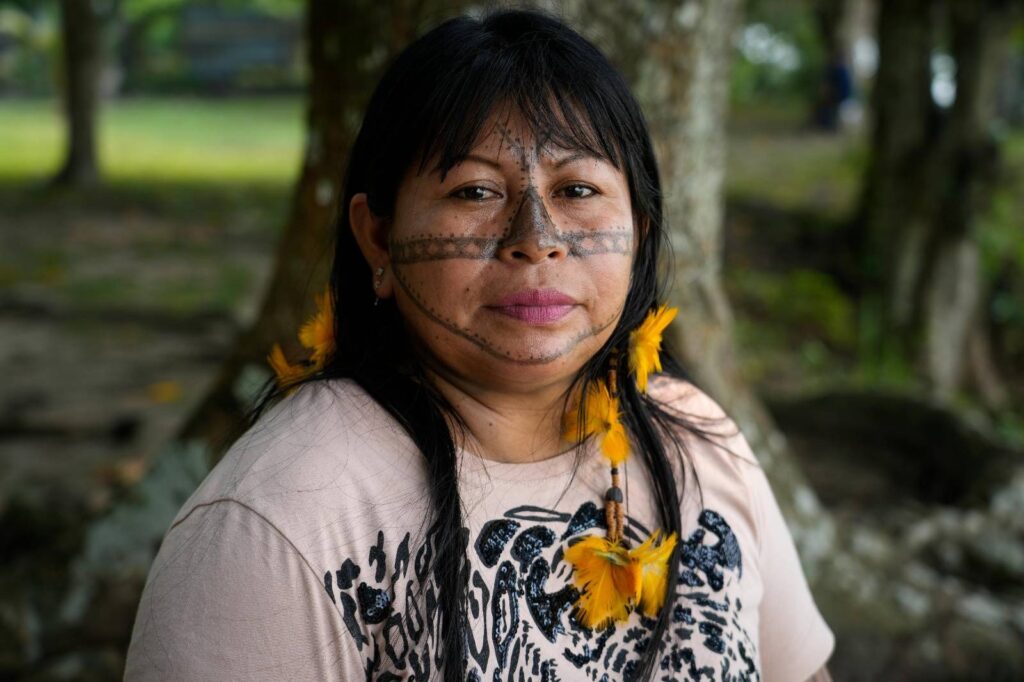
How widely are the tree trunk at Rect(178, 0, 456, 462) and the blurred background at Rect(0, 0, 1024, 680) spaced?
1cm

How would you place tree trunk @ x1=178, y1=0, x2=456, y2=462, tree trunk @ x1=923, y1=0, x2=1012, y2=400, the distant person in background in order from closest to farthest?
tree trunk @ x1=178, y1=0, x2=456, y2=462 → tree trunk @ x1=923, y1=0, x2=1012, y2=400 → the distant person in background

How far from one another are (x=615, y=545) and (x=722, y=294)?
2.00m

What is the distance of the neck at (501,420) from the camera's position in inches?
69.0

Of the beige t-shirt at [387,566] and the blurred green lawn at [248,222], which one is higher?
the beige t-shirt at [387,566]

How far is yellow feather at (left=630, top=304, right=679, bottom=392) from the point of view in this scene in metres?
1.91

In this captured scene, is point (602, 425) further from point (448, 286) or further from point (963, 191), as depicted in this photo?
point (963, 191)

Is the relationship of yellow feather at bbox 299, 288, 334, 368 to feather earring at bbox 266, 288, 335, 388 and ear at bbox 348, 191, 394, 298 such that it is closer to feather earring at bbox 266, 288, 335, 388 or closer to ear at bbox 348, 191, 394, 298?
feather earring at bbox 266, 288, 335, 388

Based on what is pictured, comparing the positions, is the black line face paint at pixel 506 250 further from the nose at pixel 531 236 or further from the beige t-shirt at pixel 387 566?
the beige t-shirt at pixel 387 566

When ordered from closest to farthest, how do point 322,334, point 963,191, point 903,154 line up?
point 322,334 → point 963,191 → point 903,154

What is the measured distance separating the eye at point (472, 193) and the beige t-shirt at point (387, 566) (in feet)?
1.14

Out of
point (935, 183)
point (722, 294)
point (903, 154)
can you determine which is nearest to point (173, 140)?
point (903, 154)

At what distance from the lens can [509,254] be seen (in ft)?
5.41

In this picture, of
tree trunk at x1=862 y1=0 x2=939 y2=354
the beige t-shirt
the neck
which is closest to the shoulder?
the beige t-shirt

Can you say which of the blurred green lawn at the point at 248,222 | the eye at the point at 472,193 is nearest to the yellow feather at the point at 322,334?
the eye at the point at 472,193
